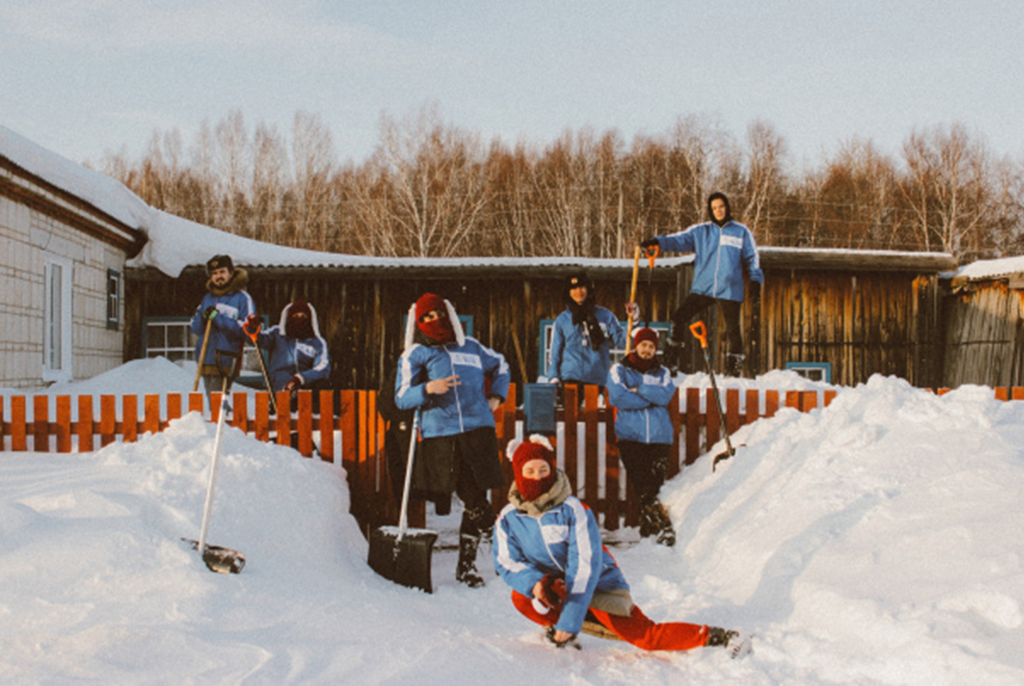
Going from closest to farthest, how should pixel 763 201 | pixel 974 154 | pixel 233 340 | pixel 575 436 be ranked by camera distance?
1. pixel 575 436
2. pixel 233 340
3. pixel 763 201
4. pixel 974 154

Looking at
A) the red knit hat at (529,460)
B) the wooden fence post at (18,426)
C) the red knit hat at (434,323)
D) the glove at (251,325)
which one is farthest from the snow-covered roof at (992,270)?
the wooden fence post at (18,426)

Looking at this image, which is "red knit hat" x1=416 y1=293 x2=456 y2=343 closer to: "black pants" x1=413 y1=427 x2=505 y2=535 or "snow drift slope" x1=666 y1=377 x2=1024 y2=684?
"black pants" x1=413 y1=427 x2=505 y2=535

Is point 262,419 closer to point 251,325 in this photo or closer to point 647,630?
point 251,325

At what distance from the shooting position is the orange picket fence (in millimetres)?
6332

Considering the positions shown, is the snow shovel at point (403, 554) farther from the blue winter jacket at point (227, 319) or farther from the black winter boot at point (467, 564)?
the blue winter jacket at point (227, 319)

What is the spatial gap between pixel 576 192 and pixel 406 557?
98.0 feet

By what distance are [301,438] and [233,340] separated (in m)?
2.65

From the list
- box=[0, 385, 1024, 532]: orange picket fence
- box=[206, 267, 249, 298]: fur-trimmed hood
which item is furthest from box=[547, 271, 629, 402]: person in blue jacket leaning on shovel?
box=[206, 267, 249, 298]: fur-trimmed hood

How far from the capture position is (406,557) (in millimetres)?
4859

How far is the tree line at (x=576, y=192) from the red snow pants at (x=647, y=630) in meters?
27.5

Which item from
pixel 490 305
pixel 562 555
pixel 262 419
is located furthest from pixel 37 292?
pixel 562 555

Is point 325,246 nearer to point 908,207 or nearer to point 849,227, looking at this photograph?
point 849,227

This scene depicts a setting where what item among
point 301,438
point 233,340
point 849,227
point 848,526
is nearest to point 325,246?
point 849,227

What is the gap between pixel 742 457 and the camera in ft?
20.2
